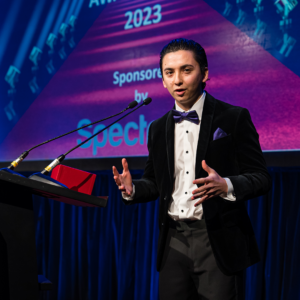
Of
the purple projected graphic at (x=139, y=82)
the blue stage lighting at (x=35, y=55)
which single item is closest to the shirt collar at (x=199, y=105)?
the purple projected graphic at (x=139, y=82)

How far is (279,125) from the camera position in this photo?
213cm

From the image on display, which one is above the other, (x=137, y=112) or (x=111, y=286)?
(x=137, y=112)

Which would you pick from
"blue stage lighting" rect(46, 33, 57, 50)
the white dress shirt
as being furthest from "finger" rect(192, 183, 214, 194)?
"blue stage lighting" rect(46, 33, 57, 50)

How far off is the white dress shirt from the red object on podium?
0.54 ft

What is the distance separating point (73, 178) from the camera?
4.52ft

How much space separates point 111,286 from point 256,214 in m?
1.33

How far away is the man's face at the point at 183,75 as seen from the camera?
1.40 m

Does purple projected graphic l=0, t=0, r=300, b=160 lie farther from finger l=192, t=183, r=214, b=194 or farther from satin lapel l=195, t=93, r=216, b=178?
finger l=192, t=183, r=214, b=194

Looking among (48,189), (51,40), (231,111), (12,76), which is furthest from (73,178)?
(12,76)

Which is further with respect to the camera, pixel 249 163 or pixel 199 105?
pixel 199 105

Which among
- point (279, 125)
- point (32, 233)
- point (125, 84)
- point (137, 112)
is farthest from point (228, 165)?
point (125, 84)

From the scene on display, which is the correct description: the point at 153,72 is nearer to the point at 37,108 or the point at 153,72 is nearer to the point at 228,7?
the point at 228,7

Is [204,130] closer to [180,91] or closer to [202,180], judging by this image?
[180,91]

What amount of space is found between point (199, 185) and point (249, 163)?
0.21m
